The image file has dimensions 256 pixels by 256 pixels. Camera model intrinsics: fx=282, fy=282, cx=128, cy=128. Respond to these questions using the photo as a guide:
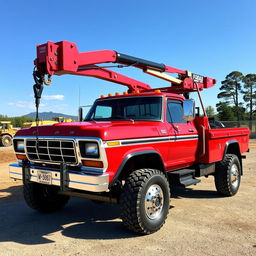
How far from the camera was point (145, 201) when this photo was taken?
409cm

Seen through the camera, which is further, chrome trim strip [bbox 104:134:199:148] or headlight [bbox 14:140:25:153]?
headlight [bbox 14:140:25:153]

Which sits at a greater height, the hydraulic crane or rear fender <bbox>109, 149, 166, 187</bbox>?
the hydraulic crane

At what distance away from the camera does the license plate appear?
4121 millimetres

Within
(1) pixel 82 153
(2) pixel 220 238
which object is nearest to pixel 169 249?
(2) pixel 220 238

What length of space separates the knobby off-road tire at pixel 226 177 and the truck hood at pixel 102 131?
2260 millimetres

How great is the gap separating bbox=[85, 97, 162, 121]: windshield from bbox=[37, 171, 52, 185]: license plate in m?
1.67

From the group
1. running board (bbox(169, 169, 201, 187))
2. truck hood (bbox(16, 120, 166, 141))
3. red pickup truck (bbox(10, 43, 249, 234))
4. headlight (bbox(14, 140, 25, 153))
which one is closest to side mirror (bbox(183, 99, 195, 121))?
red pickup truck (bbox(10, 43, 249, 234))

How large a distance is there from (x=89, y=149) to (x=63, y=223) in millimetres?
1716

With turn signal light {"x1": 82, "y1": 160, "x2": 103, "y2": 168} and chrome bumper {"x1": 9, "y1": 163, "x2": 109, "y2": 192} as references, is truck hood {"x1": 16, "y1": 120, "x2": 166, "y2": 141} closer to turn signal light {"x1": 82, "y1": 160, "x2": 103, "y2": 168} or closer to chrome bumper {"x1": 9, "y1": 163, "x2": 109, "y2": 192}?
turn signal light {"x1": 82, "y1": 160, "x2": 103, "y2": 168}

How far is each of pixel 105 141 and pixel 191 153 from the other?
2.48 metres

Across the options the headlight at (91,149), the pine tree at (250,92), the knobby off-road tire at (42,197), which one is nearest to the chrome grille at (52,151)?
the headlight at (91,149)

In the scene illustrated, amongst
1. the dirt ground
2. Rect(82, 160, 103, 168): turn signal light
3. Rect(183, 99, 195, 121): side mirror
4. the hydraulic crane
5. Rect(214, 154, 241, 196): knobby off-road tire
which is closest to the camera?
the dirt ground

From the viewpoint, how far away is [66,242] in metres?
3.88

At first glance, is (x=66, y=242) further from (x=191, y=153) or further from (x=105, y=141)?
(x=191, y=153)
